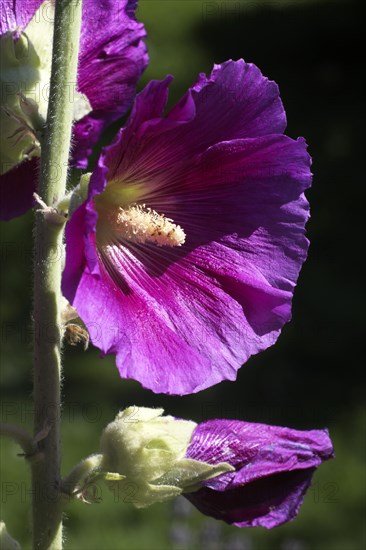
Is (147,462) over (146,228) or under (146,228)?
under

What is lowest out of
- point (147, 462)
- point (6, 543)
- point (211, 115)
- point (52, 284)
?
point (6, 543)

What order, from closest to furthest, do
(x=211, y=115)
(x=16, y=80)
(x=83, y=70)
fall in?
(x=211, y=115)
(x=16, y=80)
(x=83, y=70)

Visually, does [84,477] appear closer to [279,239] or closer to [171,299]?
[171,299]

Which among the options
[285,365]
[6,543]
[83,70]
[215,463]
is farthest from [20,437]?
[285,365]

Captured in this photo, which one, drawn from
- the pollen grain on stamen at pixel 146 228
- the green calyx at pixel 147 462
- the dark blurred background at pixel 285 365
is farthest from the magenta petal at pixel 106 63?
the dark blurred background at pixel 285 365

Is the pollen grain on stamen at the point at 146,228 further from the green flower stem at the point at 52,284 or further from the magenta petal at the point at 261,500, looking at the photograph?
the magenta petal at the point at 261,500

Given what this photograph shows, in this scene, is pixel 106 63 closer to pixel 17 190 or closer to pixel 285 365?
pixel 17 190

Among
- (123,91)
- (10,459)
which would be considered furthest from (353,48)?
(123,91)
